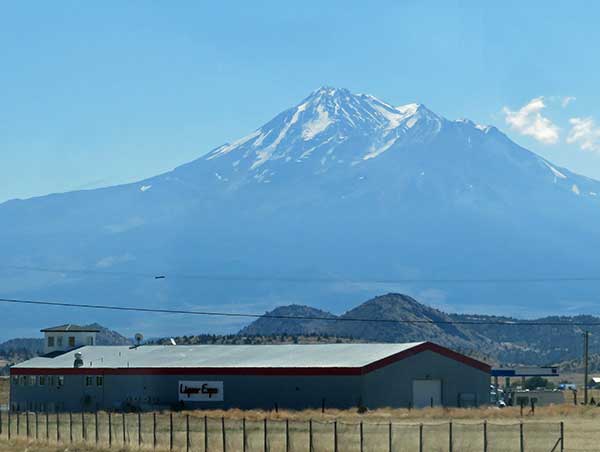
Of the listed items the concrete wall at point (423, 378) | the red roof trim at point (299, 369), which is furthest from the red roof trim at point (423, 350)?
the concrete wall at point (423, 378)

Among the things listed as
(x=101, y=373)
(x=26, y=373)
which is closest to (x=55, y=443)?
(x=101, y=373)

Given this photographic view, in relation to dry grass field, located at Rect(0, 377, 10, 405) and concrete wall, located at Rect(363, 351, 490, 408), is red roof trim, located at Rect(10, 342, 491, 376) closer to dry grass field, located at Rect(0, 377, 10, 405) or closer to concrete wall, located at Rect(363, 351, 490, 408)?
concrete wall, located at Rect(363, 351, 490, 408)

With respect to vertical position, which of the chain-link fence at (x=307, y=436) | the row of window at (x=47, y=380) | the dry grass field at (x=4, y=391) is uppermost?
the row of window at (x=47, y=380)

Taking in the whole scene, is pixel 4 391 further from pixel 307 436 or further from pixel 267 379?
pixel 307 436

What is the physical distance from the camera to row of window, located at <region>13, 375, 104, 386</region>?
95.1 m

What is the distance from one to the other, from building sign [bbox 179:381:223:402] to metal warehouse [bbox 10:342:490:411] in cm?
7

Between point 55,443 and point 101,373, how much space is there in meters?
41.0

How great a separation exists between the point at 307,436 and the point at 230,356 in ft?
125

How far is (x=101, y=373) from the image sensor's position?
311 ft

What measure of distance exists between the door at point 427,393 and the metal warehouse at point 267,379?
66 mm

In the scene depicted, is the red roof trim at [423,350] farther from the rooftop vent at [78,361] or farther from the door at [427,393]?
the rooftop vent at [78,361]

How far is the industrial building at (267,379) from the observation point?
8362cm

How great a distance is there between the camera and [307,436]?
182 feet

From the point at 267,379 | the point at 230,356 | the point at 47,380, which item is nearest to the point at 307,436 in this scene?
the point at 267,379
